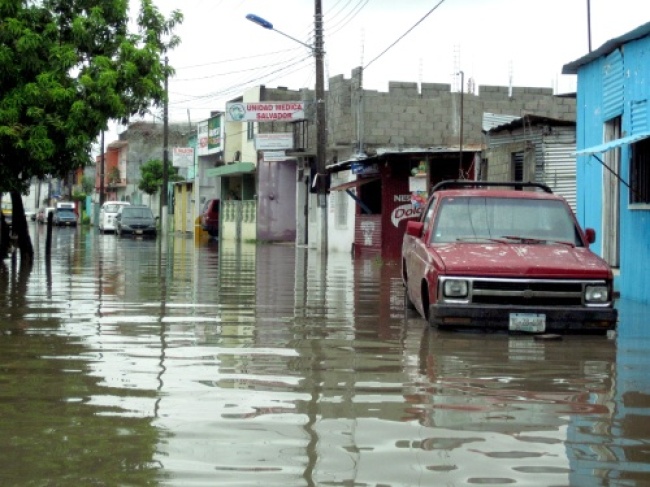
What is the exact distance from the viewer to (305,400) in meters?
8.25

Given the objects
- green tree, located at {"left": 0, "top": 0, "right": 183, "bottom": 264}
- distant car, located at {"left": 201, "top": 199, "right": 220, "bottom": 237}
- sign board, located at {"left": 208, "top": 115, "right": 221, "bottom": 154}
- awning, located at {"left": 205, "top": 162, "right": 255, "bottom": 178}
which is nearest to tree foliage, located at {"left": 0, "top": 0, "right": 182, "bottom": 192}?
green tree, located at {"left": 0, "top": 0, "right": 183, "bottom": 264}

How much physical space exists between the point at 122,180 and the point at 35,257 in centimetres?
6543

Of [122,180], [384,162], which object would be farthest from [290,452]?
[122,180]

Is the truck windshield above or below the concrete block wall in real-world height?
below

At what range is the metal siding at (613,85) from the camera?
1844 centimetres

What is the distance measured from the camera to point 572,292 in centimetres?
1198

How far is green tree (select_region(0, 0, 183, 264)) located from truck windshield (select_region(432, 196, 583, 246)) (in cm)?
1306

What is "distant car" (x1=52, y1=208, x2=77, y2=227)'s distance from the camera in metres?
84.9

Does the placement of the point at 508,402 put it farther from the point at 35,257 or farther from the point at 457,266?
the point at 35,257

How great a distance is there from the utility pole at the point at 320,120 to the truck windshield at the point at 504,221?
21342mm

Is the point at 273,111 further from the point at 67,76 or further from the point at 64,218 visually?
the point at 64,218

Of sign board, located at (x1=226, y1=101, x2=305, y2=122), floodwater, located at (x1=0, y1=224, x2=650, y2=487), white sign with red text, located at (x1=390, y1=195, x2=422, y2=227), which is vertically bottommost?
floodwater, located at (x1=0, y1=224, x2=650, y2=487)

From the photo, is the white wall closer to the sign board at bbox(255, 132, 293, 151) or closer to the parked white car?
the sign board at bbox(255, 132, 293, 151)

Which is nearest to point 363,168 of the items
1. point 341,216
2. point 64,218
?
point 341,216
